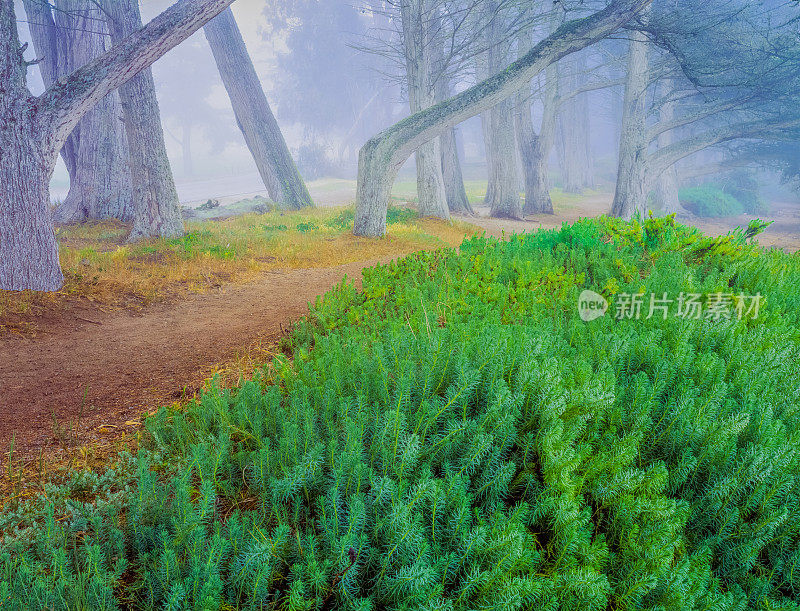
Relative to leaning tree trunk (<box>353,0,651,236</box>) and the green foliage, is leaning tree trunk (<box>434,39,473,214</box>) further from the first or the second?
leaning tree trunk (<box>353,0,651,236</box>)

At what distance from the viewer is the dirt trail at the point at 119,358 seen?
3.20m

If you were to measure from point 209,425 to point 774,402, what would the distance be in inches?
113

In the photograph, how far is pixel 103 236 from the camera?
9961mm

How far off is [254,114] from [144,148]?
7196 millimetres

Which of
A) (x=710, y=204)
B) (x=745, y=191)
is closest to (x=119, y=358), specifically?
(x=710, y=204)

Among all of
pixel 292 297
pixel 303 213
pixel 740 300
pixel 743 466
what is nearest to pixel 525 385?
pixel 743 466

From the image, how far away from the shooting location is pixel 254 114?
16188mm

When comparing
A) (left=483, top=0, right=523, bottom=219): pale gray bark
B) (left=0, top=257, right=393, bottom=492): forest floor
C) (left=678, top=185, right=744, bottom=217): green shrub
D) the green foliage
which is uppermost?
(left=483, top=0, right=523, bottom=219): pale gray bark

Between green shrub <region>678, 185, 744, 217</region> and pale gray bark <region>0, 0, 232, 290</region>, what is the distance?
26.2 m

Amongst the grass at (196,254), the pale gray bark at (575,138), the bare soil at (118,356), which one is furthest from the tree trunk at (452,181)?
the pale gray bark at (575,138)

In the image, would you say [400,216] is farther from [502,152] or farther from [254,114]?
[254,114]

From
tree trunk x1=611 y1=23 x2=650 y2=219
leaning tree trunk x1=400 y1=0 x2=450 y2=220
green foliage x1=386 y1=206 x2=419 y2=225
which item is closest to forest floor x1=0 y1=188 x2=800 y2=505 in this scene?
green foliage x1=386 y1=206 x2=419 y2=225

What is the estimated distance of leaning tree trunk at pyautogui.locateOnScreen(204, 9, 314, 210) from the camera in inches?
618

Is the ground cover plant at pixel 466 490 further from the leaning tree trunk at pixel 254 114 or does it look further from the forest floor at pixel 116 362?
the leaning tree trunk at pixel 254 114
